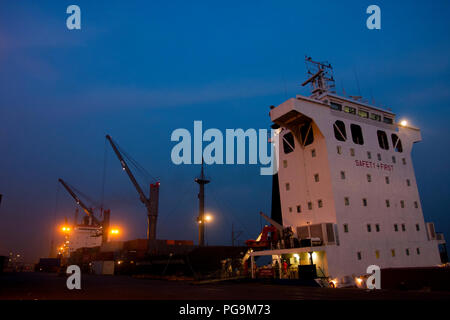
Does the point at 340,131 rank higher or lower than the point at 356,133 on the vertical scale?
lower

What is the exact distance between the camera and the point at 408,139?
3394cm

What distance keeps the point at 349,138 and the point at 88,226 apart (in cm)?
10878

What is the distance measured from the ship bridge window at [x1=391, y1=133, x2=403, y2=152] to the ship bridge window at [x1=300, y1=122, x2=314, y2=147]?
10975 millimetres

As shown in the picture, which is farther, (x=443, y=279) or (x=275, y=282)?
(x=275, y=282)

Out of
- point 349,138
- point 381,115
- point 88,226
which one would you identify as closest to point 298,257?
point 349,138

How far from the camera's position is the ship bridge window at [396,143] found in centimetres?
3289

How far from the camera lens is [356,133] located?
3055 centimetres

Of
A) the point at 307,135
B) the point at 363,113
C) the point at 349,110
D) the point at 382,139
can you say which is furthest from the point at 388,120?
the point at 307,135

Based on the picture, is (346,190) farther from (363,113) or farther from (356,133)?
(363,113)

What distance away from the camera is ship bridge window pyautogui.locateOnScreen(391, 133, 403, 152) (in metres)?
32.9

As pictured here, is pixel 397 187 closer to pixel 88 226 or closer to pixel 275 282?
pixel 275 282

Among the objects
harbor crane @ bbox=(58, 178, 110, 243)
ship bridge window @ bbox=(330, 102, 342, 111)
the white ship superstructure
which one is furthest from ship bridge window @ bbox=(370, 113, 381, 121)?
harbor crane @ bbox=(58, 178, 110, 243)

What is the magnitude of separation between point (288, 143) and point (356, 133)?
22.9 ft

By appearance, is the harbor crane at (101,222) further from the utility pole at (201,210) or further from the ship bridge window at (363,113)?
the ship bridge window at (363,113)
